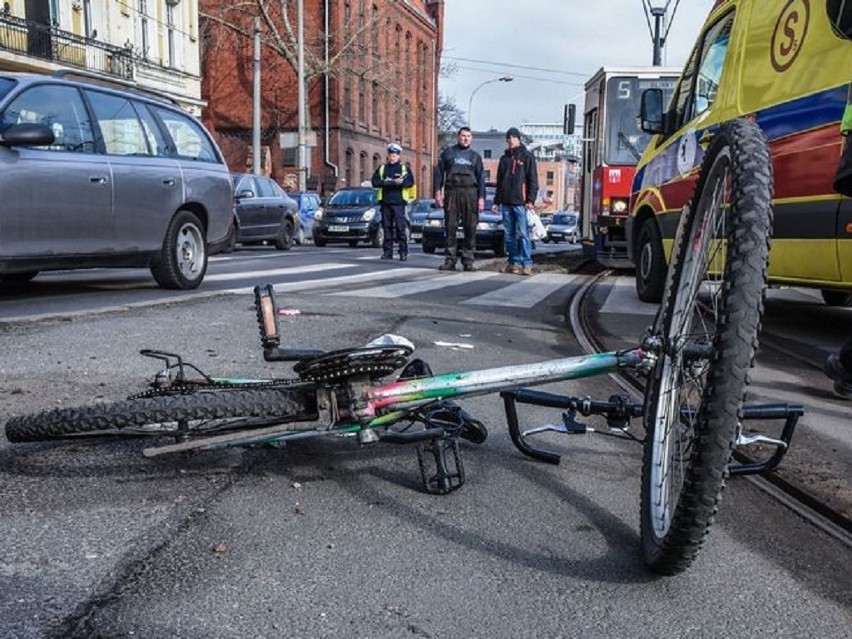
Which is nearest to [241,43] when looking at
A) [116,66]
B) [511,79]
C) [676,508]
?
[116,66]

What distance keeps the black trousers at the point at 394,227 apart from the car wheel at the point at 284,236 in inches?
170

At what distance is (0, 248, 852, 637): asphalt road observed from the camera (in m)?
1.92

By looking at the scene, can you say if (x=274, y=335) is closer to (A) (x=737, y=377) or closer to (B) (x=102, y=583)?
(B) (x=102, y=583)

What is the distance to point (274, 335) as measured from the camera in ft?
9.34

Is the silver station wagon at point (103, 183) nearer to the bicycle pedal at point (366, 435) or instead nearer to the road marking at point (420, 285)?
the road marking at point (420, 285)

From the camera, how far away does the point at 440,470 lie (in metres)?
2.69

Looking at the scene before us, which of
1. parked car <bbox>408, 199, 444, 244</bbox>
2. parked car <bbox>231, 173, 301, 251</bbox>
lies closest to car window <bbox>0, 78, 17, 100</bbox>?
parked car <bbox>231, 173, 301, 251</bbox>

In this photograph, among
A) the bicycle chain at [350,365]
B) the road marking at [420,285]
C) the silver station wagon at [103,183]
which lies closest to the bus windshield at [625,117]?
the road marking at [420,285]

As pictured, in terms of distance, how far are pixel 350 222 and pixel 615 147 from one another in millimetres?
10766

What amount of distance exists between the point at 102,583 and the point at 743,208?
1706 mm

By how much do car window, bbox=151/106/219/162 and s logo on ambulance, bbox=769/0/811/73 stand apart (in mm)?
5396

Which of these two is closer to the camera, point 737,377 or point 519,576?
point 737,377

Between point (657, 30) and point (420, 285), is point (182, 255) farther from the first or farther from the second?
point (657, 30)

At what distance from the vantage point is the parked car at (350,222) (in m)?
23.0
